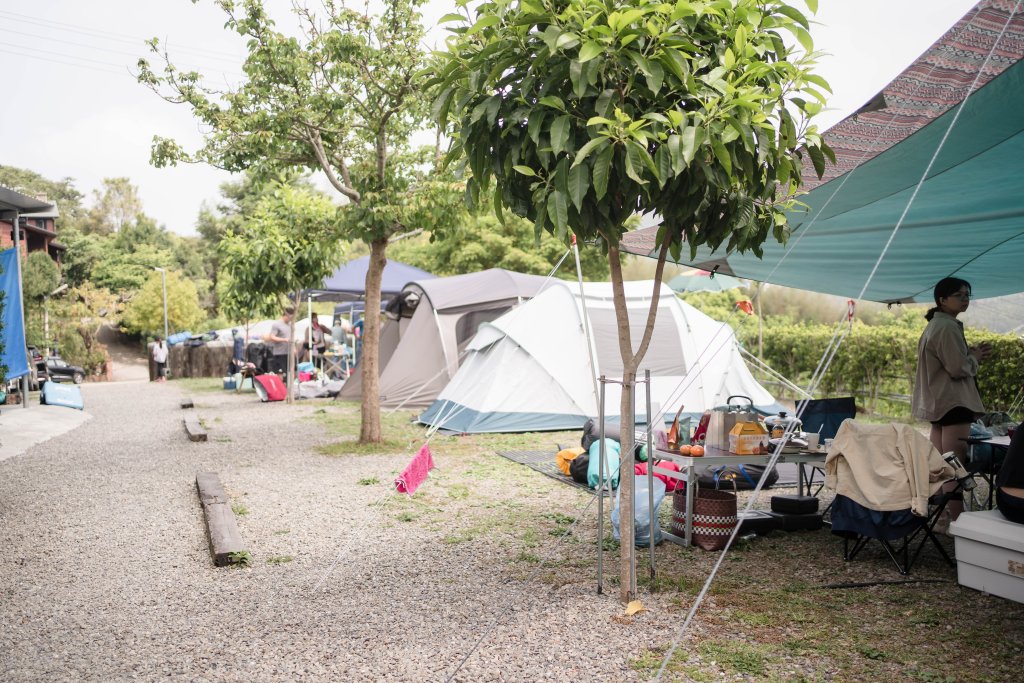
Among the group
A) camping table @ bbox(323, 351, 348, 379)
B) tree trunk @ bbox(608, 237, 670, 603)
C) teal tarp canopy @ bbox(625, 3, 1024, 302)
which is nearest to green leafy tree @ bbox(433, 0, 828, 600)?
tree trunk @ bbox(608, 237, 670, 603)

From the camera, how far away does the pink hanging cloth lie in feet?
12.9

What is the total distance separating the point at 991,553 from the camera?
10.2ft

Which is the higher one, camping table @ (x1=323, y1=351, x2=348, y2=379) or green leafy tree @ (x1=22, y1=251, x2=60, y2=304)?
green leafy tree @ (x1=22, y1=251, x2=60, y2=304)

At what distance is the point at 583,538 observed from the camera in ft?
15.3

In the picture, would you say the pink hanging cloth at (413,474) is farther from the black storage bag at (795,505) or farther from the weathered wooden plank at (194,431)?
the weathered wooden plank at (194,431)

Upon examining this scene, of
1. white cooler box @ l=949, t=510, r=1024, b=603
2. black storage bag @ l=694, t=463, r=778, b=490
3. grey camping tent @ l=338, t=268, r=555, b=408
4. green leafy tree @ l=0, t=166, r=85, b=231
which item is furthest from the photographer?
green leafy tree @ l=0, t=166, r=85, b=231

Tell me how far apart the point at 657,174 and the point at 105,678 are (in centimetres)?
270

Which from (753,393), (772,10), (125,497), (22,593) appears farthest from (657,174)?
(753,393)

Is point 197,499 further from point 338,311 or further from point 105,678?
point 338,311

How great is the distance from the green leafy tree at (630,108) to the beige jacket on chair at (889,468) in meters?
1.26

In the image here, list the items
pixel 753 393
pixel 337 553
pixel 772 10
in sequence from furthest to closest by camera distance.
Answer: pixel 753 393, pixel 337 553, pixel 772 10

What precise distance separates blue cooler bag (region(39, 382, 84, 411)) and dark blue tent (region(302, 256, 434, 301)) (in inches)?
161

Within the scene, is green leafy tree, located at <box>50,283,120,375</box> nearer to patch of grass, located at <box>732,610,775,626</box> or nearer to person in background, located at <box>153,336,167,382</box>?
person in background, located at <box>153,336,167,382</box>

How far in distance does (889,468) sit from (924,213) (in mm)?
1678
